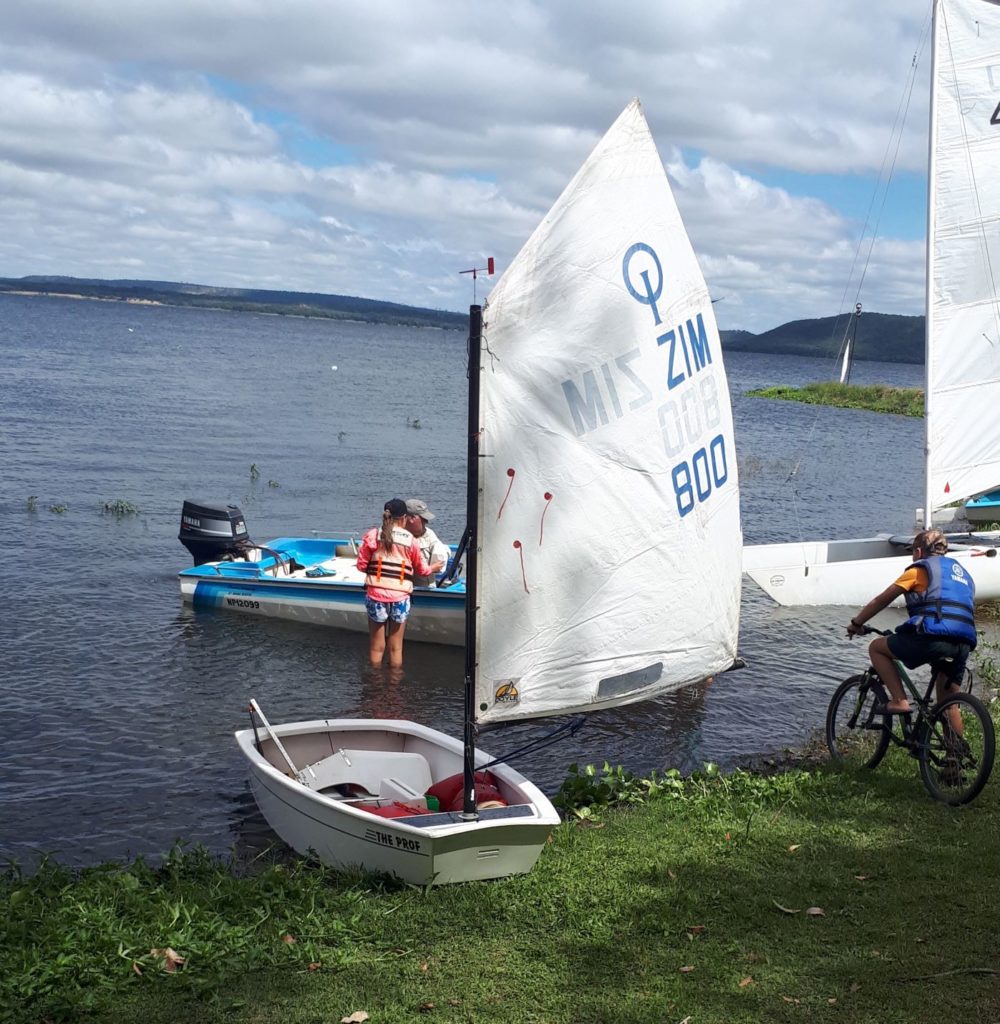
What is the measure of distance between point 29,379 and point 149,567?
132ft

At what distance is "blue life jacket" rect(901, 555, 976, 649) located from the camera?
852cm

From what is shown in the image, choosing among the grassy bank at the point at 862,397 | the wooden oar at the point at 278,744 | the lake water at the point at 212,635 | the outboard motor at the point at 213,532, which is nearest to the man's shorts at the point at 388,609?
the lake water at the point at 212,635

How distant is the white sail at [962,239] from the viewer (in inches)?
678

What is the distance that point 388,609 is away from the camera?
14758 millimetres

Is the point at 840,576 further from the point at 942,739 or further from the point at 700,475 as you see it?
the point at 700,475

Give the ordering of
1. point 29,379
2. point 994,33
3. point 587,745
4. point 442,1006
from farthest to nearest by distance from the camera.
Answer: point 29,379 < point 994,33 < point 587,745 < point 442,1006

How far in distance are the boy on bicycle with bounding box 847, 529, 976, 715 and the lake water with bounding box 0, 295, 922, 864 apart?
141 inches

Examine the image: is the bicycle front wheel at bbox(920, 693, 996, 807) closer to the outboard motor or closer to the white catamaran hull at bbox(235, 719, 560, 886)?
the white catamaran hull at bbox(235, 719, 560, 886)

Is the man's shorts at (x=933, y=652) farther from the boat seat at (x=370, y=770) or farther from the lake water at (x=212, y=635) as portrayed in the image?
the boat seat at (x=370, y=770)

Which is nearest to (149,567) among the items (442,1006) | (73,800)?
(73,800)

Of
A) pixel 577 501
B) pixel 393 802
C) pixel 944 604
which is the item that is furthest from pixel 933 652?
pixel 393 802

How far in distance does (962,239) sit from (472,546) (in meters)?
13.0

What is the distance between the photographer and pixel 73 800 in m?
10.7

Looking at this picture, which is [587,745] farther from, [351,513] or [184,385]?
[184,385]
